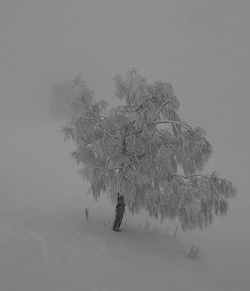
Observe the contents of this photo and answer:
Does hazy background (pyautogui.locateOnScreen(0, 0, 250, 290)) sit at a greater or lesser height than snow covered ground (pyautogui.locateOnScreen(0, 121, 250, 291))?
greater

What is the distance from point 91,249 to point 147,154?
3.78 m

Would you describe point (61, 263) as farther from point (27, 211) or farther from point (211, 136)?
point (211, 136)

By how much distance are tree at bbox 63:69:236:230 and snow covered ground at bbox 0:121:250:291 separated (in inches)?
59.0

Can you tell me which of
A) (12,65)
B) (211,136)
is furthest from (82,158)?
(12,65)

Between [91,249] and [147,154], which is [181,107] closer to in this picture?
[147,154]

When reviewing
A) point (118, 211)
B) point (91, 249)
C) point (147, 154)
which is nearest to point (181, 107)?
point (118, 211)

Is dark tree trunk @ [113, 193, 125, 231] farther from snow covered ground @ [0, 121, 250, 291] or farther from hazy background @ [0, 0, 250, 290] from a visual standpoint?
hazy background @ [0, 0, 250, 290]

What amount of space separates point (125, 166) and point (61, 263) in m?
4.08

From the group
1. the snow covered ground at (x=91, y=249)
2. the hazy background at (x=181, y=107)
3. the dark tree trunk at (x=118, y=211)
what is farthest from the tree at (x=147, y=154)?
the hazy background at (x=181, y=107)

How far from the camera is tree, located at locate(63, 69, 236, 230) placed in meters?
12.2

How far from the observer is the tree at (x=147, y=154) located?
40.1ft

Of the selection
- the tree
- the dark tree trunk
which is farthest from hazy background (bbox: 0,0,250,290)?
the dark tree trunk

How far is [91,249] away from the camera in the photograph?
36.2 ft

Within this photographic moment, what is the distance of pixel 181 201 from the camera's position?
1216 cm
